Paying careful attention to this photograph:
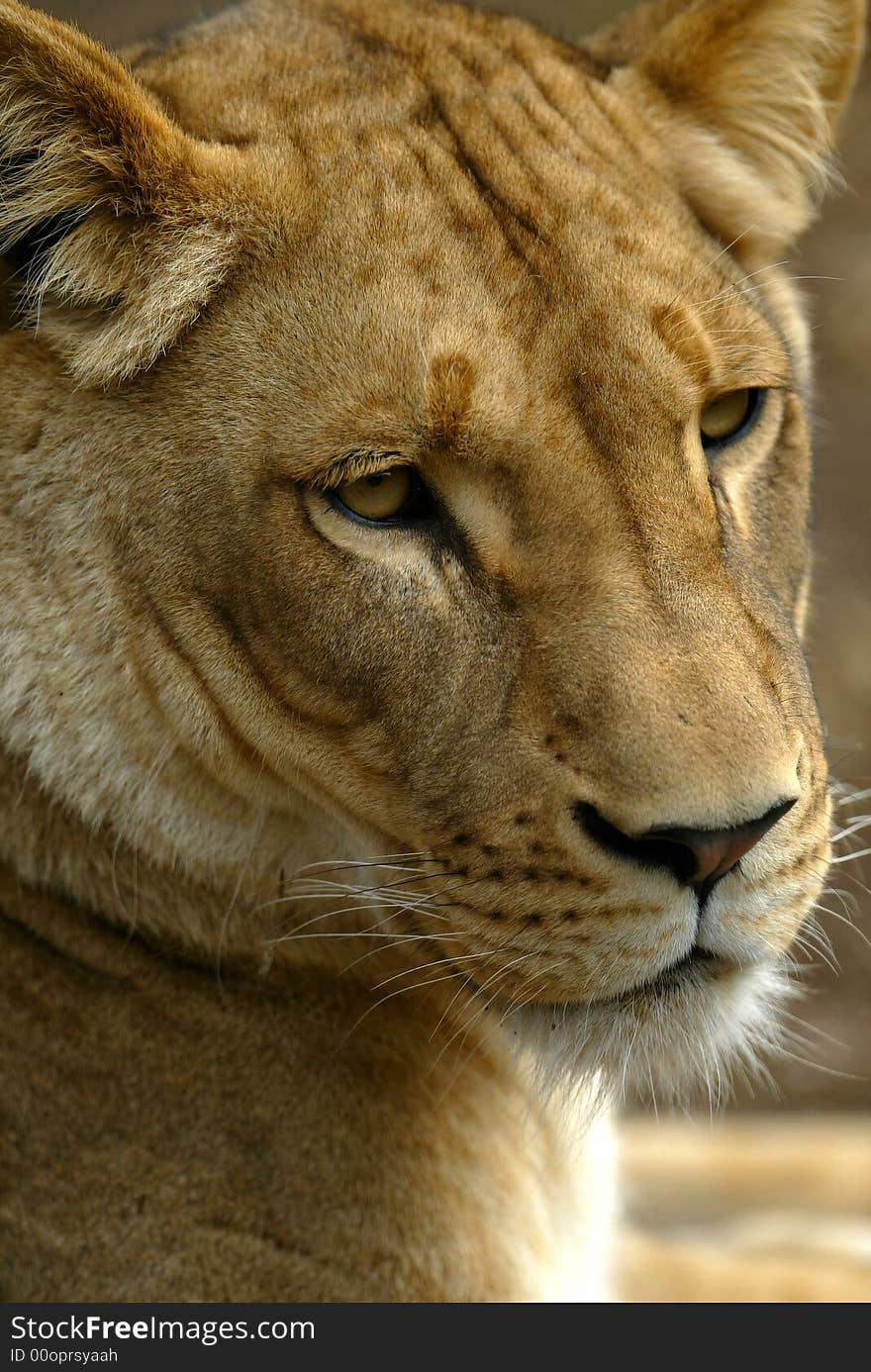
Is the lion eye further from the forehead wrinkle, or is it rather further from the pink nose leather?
the pink nose leather

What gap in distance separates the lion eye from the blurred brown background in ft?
2.33

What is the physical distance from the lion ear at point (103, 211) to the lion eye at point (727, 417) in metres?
0.79

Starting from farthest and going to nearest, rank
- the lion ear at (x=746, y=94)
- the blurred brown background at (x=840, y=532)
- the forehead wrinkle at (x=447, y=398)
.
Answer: the blurred brown background at (x=840, y=532) → the lion ear at (x=746, y=94) → the forehead wrinkle at (x=447, y=398)

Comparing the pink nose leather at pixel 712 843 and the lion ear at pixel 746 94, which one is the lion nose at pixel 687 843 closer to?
the pink nose leather at pixel 712 843

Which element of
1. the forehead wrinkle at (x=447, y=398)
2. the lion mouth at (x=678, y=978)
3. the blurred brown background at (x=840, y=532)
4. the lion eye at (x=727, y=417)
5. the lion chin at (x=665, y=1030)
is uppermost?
the lion eye at (x=727, y=417)

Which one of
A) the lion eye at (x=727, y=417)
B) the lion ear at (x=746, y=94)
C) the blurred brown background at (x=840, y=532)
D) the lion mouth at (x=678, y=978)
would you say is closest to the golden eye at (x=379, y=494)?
the lion eye at (x=727, y=417)

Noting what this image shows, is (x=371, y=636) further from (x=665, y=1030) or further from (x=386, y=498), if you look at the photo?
(x=665, y=1030)

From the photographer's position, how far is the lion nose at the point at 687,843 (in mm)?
2131

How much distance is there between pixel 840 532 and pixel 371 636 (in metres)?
5.05

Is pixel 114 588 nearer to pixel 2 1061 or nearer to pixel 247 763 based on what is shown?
pixel 247 763

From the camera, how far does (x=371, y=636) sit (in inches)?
93.3

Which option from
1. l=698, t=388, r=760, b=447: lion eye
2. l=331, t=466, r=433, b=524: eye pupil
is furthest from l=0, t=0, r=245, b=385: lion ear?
l=698, t=388, r=760, b=447: lion eye

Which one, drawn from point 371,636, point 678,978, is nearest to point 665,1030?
point 678,978

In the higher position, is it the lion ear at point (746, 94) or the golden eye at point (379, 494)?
the lion ear at point (746, 94)
